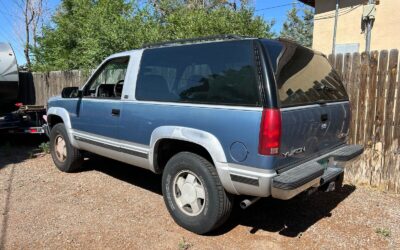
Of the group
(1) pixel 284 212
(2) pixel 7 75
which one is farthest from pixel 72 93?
(2) pixel 7 75

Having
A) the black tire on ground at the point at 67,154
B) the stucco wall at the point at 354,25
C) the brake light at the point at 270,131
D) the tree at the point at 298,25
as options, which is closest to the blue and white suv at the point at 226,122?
the brake light at the point at 270,131

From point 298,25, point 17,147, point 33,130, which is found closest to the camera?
point 33,130

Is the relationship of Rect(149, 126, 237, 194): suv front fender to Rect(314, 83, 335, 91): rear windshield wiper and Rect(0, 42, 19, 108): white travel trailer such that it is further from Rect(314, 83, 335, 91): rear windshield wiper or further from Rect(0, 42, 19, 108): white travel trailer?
Rect(0, 42, 19, 108): white travel trailer

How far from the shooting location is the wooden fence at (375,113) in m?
5.55

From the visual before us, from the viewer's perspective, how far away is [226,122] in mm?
3625

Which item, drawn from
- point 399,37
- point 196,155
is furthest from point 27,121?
point 399,37

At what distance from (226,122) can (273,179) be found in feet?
Answer: 2.28

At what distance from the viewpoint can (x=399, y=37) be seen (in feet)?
36.7

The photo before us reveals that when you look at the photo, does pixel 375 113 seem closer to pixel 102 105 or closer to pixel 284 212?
pixel 284 212

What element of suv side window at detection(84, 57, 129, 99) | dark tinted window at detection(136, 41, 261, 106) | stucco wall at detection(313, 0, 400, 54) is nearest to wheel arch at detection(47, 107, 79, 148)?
suv side window at detection(84, 57, 129, 99)

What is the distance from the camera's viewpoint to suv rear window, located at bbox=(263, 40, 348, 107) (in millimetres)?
3613

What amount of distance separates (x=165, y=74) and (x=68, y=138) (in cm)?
259

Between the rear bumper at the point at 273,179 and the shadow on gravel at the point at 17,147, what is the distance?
17.9 feet

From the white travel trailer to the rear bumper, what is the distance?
876 centimetres
